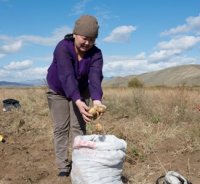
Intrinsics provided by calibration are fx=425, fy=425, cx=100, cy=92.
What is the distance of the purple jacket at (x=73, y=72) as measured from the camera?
3959 mm

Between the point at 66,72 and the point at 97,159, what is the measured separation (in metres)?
0.91

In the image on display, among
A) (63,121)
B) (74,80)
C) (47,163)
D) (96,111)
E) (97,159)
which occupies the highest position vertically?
(74,80)

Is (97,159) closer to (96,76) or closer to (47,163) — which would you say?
(96,76)

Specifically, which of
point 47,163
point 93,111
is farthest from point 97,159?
point 47,163

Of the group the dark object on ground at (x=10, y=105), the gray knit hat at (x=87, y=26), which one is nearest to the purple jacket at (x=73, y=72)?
the gray knit hat at (x=87, y=26)

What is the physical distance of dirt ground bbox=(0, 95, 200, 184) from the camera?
15.1ft

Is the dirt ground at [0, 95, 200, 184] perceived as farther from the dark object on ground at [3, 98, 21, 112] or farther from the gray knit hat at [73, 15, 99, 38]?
the dark object on ground at [3, 98, 21, 112]

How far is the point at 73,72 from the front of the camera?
403cm

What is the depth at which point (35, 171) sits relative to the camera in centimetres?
508

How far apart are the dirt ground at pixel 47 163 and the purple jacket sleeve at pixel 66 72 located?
3.25 ft

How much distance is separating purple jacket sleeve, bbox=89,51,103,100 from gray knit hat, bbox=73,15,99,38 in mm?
319

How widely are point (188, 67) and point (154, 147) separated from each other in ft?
394

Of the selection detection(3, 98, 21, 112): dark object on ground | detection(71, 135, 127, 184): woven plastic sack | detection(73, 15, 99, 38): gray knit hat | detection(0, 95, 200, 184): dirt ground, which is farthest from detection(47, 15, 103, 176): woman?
detection(3, 98, 21, 112): dark object on ground

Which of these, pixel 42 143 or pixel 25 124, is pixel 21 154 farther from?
pixel 25 124
